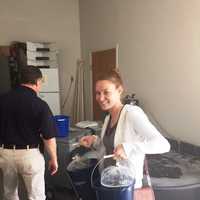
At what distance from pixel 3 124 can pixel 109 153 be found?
122 cm

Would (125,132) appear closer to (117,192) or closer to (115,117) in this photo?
(115,117)

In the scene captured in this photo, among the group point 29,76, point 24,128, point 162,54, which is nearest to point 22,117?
point 24,128

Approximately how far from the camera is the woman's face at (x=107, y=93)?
1727 mm

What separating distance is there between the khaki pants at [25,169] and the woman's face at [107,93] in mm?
1131

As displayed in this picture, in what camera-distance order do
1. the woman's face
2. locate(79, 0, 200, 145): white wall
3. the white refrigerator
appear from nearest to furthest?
the woman's face → locate(79, 0, 200, 145): white wall → the white refrigerator

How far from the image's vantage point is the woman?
1.57m

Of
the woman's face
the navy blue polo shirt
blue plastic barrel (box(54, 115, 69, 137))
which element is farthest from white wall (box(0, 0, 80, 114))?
the woman's face

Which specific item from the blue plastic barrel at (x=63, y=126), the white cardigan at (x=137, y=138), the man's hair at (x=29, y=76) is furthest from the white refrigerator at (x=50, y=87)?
the white cardigan at (x=137, y=138)

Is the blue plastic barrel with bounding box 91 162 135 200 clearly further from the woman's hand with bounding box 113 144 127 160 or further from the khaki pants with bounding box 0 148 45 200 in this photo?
the khaki pants with bounding box 0 148 45 200

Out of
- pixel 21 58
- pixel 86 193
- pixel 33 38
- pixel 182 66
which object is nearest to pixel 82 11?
pixel 33 38

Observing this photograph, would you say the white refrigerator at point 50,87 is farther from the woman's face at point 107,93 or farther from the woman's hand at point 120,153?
the woman's hand at point 120,153

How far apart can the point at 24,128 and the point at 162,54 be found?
204cm

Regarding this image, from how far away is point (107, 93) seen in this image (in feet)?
5.67

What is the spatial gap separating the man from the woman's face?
984mm
